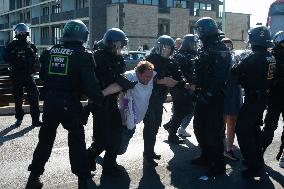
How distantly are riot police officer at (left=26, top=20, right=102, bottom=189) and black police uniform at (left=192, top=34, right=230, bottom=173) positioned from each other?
4.98ft

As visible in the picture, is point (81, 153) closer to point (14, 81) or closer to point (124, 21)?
point (14, 81)

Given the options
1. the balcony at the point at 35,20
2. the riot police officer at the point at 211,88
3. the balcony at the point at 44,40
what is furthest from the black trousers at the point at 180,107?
the balcony at the point at 35,20

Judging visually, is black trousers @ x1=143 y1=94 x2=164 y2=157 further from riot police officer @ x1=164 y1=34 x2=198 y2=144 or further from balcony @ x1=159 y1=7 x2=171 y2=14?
balcony @ x1=159 y1=7 x2=171 y2=14

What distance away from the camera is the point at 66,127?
4691mm

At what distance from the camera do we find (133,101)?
5551 millimetres

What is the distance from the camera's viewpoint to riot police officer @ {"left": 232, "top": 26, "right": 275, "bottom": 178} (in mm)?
5258

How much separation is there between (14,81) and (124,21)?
33590 millimetres

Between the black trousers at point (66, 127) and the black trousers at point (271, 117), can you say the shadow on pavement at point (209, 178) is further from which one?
the black trousers at point (66, 127)

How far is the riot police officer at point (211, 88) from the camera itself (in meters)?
5.28

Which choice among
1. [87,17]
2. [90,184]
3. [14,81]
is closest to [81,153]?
[90,184]

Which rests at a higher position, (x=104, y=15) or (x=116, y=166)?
(x=104, y=15)

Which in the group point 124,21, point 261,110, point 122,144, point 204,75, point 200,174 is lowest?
point 200,174

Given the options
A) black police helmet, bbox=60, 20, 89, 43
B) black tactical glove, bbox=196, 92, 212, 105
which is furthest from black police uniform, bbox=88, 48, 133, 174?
black tactical glove, bbox=196, 92, 212, 105

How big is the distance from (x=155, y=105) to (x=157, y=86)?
27cm
